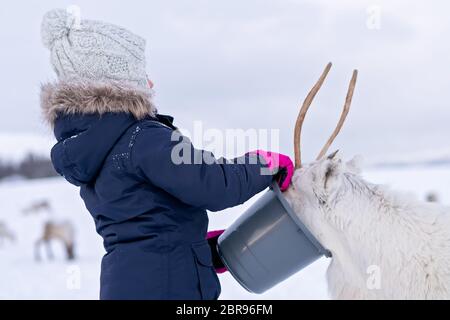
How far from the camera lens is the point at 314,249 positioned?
2.05 metres

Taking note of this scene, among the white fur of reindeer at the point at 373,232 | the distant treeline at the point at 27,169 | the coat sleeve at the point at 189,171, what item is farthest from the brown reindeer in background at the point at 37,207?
the white fur of reindeer at the point at 373,232

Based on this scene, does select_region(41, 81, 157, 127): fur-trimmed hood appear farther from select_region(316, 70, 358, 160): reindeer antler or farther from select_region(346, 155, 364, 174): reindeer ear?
select_region(346, 155, 364, 174): reindeer ear

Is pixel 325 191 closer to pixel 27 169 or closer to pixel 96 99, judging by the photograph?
pixel 96 99

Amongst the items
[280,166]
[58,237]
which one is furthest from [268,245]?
[58,237]

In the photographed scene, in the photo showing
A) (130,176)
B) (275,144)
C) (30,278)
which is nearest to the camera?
(130,176)

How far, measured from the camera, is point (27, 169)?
22391 millimetres

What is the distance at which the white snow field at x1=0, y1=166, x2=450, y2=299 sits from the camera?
20.4 ft

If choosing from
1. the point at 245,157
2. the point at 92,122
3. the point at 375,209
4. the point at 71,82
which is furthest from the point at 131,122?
the point at 375,209

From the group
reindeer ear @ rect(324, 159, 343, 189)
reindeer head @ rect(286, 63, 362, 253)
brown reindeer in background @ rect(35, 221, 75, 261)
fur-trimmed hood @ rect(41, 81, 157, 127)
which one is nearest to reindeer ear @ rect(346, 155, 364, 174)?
reindeer head @ rect(286, 63, 362, 253)

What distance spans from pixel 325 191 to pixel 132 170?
69 centimetres

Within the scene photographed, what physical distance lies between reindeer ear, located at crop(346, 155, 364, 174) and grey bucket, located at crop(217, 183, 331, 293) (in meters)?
Answer: 0.29

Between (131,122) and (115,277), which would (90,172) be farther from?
(115,277)

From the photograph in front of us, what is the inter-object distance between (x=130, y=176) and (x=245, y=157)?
0.42 metres

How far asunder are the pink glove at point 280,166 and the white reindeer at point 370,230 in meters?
0.03
